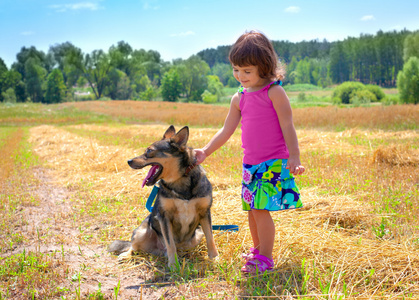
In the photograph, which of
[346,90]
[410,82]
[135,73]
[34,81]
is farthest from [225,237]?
[135,73]

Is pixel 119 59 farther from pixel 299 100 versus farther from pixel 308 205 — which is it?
pixel 308 205

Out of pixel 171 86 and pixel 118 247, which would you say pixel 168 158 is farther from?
pixel 171 86

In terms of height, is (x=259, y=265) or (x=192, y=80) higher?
(x=192, y=80)

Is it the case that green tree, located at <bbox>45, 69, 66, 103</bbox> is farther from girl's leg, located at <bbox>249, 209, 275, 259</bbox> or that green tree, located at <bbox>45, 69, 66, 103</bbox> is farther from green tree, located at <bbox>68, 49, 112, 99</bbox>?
girl's leg, located at <bbox>249, 209, 275, 259</bbox>

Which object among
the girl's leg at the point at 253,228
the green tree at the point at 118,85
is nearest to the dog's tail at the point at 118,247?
the girl's leg at the point at 253,228

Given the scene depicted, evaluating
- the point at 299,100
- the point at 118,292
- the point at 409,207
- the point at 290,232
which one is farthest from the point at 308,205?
the point at 299,100

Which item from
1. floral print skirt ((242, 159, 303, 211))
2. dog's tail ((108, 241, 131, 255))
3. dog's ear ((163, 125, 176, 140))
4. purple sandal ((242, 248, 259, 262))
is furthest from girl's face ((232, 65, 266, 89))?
dog's tail ((108, 241, 131, 255))

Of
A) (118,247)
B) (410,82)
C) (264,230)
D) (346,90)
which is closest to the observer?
(264,230)

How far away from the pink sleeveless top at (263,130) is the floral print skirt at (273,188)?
0.07 m

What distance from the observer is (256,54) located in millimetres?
2969

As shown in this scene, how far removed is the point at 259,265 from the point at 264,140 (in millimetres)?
1156

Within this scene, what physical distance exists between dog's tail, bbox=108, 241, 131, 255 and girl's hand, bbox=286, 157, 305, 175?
7.17ft

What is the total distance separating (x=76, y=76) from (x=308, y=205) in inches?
Result: 3752

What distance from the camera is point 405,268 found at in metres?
3.01
